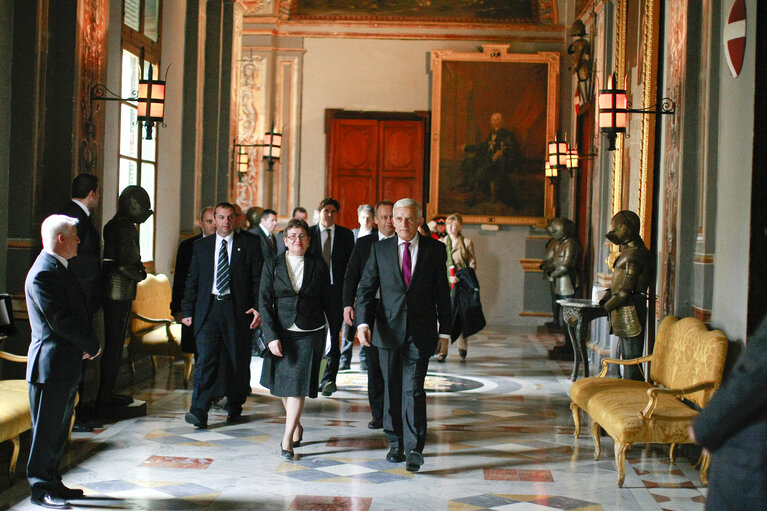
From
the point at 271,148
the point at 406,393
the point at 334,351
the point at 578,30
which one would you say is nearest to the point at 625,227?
the point at 406,393

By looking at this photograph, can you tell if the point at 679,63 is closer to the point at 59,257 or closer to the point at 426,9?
the point at 59,257

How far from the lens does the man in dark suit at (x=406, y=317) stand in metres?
6.08

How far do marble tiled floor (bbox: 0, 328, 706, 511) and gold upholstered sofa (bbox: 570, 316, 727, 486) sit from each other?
0.86 feet

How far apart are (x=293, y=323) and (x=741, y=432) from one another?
3816mm

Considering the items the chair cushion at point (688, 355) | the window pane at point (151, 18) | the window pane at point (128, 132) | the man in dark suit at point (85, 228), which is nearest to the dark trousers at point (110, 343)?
the man in dark suit at point (85, 228)

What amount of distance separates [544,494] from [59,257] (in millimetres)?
3020

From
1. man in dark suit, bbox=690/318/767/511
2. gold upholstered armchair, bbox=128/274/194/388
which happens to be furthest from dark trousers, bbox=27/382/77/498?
gold upholstered armchair, bbox=128/274/194/388

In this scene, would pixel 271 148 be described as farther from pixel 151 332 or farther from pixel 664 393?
pixel 664 393

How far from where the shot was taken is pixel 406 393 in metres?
6.10

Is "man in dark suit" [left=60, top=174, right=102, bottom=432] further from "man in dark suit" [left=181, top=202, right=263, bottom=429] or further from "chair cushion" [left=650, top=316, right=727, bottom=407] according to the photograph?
"chair cushion" [left=650, top=316, right=727, bottom=407]

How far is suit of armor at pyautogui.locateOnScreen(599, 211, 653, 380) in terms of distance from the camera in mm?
7375

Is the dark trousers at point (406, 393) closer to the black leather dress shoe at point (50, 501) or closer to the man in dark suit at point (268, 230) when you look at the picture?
the black leather dress shoe at point (50, 501)

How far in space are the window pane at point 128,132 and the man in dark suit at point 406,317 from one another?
4.60m

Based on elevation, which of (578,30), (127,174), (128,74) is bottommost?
(127,174)
